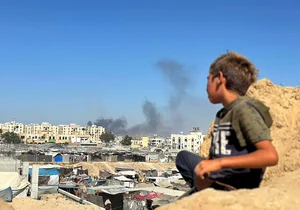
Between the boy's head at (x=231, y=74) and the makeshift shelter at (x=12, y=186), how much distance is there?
21598mm

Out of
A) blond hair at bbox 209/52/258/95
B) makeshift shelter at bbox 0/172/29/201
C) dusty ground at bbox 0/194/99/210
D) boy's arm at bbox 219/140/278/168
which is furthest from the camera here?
makeshift shelter at bbox 0/172/29/201

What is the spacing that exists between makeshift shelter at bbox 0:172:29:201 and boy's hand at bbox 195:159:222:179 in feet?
70.9

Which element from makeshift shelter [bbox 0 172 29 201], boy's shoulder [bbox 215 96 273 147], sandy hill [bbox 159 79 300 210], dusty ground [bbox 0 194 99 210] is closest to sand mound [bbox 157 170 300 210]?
sandy hill [bbox 159 79 300 210]

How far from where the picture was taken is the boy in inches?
98.7

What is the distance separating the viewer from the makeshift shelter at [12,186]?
73.8 feet

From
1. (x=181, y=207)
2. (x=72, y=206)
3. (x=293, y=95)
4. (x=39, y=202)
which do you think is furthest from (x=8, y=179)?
(x=181, y=207)

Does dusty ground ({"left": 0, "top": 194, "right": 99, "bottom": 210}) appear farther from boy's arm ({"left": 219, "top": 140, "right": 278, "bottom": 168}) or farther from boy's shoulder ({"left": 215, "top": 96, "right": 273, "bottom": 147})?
boy's arm ({"left": 219, "top": 140, "right": 278, "bottom": 168})

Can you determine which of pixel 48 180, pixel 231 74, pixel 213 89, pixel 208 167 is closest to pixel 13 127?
pixel 48 180

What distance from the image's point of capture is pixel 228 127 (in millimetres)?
2762

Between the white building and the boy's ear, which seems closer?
the boy's ear

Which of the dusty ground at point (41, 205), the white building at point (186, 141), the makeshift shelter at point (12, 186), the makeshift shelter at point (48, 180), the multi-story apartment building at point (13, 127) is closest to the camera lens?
the dusty ground at point (41, 205)

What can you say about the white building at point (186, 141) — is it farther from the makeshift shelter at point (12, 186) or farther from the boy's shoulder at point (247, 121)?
the boy's shoulder at point (247, 121)

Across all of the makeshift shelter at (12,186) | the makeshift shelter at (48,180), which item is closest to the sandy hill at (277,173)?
the makeshift shelter at (12,186)

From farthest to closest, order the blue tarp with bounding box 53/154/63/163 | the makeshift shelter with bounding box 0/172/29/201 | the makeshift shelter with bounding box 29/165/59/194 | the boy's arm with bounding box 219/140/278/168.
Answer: the blue tarp with bounding box 53/154/63/163
the makeshift shelter with bounding box 29/165/59/194
the makeshift shelter with bounding box 0/172/29/201
the boy's arm with bounding box 219/140/278/168
